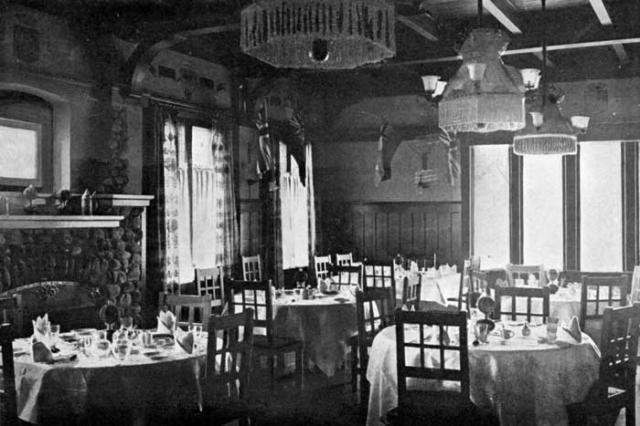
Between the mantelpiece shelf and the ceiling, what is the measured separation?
1626mm

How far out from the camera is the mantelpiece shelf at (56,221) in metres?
5.47

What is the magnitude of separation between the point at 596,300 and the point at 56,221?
4655 mm

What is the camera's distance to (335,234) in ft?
36.1

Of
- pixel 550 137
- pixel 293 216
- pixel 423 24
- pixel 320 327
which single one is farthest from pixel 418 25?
pixel 293 216

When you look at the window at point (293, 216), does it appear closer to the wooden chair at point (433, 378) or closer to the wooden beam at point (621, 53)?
the wooden beam at point (621, 53)

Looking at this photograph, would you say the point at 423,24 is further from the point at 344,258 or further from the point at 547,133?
the point at 344,258

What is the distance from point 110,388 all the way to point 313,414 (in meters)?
2.14

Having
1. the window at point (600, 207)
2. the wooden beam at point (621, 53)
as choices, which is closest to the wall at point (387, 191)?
the window at point (600, 207)

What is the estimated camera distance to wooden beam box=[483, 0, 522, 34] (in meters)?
6.58

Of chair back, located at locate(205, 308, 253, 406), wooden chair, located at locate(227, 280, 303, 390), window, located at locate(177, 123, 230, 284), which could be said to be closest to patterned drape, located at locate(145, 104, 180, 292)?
window, located at locate(177, 123, 230, 284)

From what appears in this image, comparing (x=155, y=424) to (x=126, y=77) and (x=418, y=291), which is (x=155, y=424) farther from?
(x=126, y=77)

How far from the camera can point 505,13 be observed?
268 inches

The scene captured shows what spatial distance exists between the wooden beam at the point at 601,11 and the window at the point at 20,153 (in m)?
4.91

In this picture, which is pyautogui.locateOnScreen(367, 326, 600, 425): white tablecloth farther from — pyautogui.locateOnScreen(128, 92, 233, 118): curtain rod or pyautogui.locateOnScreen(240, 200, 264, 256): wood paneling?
pyautogui.locateOnScreen(240, 200, 264, 256): wood paneling
